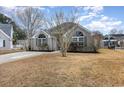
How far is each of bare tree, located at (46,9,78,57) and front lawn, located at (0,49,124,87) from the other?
0.78 ft

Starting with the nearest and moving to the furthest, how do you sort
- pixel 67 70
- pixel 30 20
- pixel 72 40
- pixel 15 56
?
pixel 67 70
pixel 30 20
pixel 72 40
pixel 15 56

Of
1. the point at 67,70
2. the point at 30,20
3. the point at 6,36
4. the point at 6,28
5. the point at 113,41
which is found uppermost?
the point at 30,20

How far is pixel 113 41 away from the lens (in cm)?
543

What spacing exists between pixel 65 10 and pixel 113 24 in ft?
2.76

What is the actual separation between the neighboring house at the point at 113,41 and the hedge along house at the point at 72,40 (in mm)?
263

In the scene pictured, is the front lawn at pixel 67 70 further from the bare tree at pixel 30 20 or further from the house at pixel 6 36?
the bare tree at pixel 30 20

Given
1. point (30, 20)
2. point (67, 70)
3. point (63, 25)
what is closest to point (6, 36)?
point (30, 20)

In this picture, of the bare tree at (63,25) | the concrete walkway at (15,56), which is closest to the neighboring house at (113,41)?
the bare tree at (63,25)

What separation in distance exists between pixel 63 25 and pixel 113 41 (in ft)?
3.31

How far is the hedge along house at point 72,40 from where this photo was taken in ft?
17.0

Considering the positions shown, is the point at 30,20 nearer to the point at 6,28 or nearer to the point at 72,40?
the point at 6,28

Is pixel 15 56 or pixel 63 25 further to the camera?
pixel 15 56

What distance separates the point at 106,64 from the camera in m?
4.75

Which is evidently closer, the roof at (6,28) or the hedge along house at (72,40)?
the hedge along house at (72,40)
